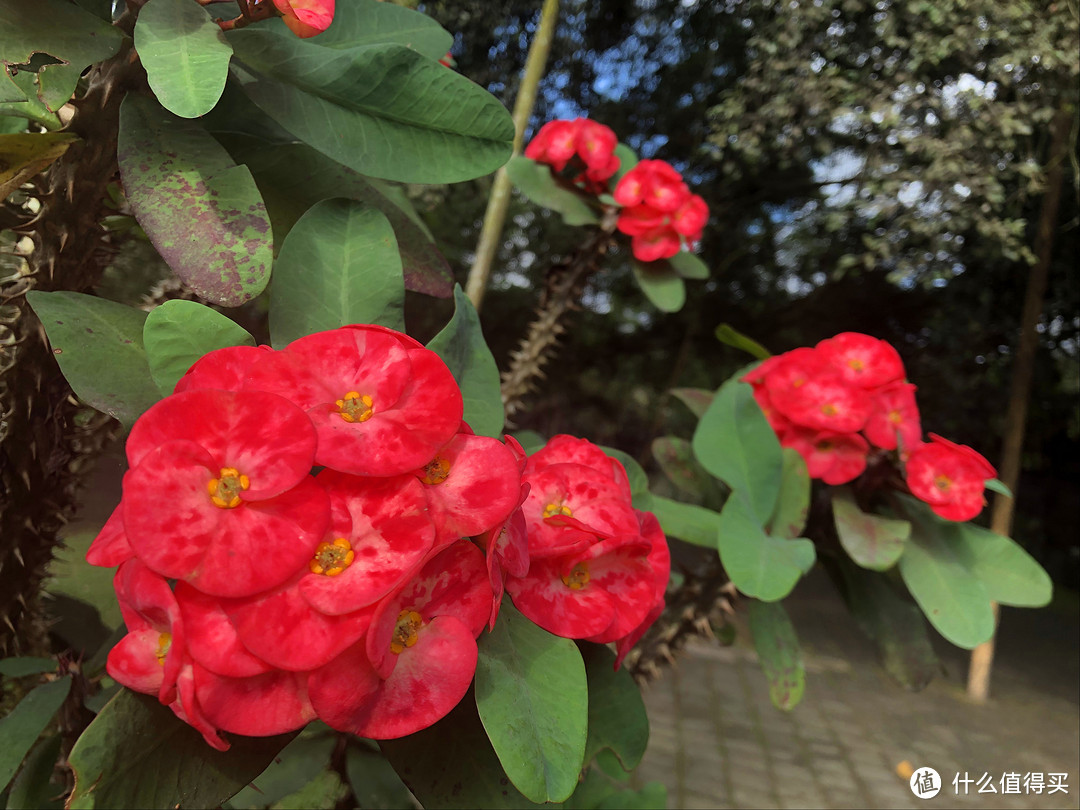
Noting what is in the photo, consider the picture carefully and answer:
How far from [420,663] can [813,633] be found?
2.97m

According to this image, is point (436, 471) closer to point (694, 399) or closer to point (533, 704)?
point (533, 704)

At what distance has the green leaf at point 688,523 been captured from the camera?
29.8 inches

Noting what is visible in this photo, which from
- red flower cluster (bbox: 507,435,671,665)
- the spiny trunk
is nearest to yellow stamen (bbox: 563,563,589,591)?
red flower cluster (bbox: 507,435,671,665)

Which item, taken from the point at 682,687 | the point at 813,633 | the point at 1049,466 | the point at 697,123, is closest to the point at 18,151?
the point at 682,687

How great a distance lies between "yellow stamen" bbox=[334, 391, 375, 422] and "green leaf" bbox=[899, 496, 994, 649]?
704 millimetres

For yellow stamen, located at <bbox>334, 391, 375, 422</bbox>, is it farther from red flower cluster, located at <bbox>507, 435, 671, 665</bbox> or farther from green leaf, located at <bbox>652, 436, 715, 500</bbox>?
green leaf, located at <bbox>652, 436, 715, 500</bbox>

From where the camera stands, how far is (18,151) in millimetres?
375

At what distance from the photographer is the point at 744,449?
745 millimetres

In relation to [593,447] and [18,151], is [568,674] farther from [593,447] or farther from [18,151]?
[18,151]

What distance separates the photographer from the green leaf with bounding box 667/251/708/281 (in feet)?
3.26

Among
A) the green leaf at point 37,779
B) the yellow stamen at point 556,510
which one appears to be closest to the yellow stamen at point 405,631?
the yellow stamen at point 556,510

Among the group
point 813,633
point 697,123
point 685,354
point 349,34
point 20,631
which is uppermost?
point 349,34

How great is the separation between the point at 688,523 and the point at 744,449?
10cm

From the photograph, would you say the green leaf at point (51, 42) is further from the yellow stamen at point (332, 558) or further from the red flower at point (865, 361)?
the red flower at point (865, 361)
